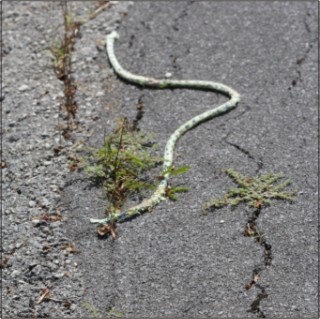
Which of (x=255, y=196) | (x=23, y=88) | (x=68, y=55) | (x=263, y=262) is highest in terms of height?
(x=68, y=55)

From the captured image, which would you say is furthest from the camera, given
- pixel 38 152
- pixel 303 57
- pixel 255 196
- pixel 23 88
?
pixel 303 57

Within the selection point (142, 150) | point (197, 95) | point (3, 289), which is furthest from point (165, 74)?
point (3, 289)

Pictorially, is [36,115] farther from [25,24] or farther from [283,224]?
[283,224]

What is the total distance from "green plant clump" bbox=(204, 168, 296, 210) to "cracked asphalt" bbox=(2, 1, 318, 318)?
39mm

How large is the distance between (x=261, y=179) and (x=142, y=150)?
61 cm

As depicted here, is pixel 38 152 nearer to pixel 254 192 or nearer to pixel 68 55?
pixel 68 55

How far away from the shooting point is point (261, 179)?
12.0ft

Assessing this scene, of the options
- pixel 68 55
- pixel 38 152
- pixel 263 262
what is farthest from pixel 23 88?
pixel 263 262

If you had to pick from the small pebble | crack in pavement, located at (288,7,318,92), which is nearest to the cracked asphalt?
crack in pavement, located at (288,7,318,92)

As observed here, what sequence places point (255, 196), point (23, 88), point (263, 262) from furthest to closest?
point (23, 88), point (255, 196), point (263, 262)

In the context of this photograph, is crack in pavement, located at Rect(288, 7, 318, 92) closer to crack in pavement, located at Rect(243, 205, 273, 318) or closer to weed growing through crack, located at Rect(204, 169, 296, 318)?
weed growing through crack, located at Rect(204, 169, 296, 318)

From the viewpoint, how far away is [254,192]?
141 inches

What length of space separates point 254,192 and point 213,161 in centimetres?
30

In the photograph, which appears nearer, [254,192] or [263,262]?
[263,262]
